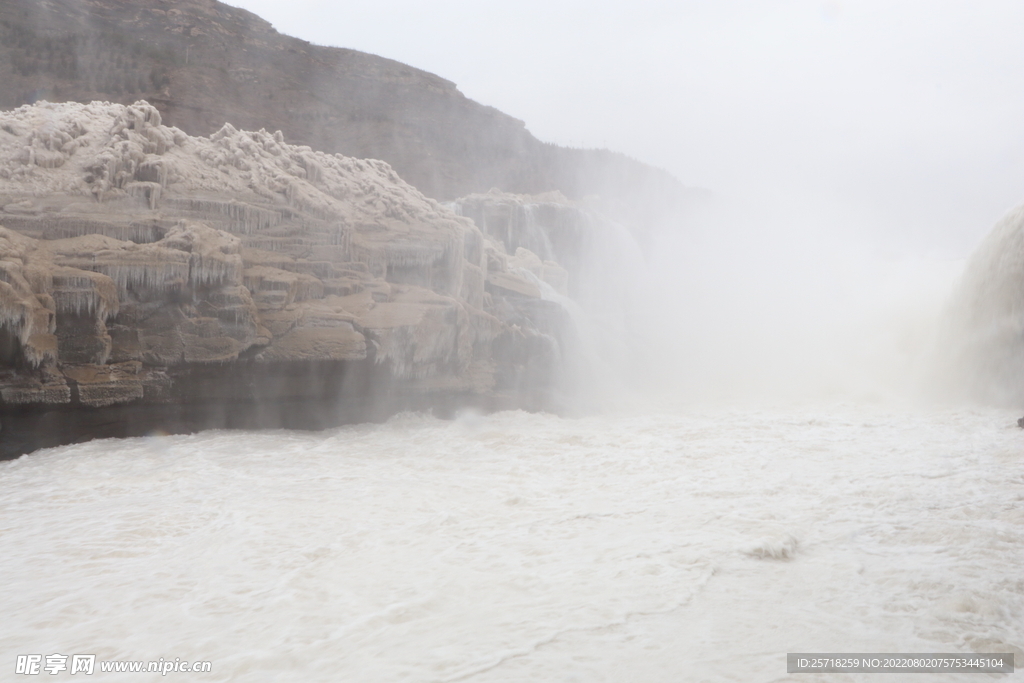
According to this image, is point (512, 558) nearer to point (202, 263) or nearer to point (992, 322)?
point (202, 263)

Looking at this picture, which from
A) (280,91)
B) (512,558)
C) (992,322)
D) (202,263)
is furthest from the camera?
(280,91)

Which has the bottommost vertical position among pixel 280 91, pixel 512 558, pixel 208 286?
pixel 512 558

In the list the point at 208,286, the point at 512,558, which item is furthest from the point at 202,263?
the point at 512,558

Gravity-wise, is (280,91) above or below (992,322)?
above

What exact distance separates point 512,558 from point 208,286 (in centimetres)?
392

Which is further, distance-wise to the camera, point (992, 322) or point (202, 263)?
point (992, 322)

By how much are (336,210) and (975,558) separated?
5.83m

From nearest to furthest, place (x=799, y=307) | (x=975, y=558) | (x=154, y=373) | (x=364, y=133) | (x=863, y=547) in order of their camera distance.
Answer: (x=975, y=558), (x=863, y=547), (x=154, y=373), (x=799, y=307), (x=364, y=133)

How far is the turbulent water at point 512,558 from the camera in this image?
2158 mm

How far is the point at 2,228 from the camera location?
4.88 m

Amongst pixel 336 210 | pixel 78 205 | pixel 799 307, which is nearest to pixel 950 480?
pixel 336 210

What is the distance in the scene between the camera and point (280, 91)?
20.5 metres

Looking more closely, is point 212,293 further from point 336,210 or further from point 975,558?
point 975,558

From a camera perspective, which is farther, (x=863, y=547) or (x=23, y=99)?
(x=23, y=99)
